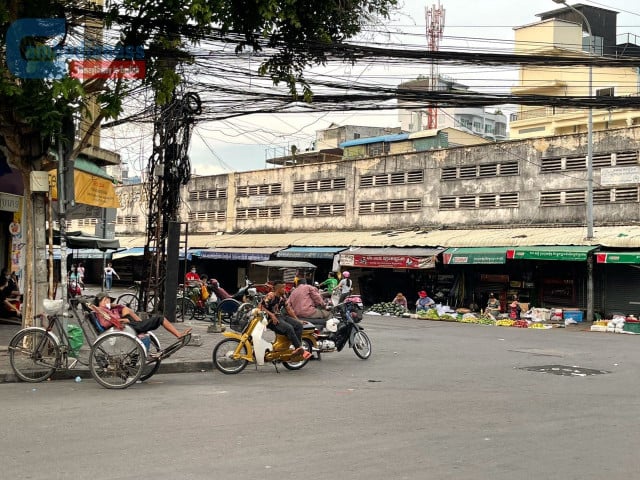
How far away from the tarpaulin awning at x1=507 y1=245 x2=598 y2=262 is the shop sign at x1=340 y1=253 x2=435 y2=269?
12.6 ft

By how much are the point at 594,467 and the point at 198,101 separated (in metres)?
13.0

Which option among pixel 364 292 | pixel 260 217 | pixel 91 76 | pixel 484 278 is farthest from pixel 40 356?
pixel 260 217

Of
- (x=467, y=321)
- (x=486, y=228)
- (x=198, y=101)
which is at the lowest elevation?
(x=467, y=321)

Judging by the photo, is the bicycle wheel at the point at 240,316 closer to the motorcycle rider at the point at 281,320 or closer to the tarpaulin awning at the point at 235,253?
the motorcycle rider at the point at 281,320

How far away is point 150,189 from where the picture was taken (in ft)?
64.3

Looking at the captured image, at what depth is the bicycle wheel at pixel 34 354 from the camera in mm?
10742

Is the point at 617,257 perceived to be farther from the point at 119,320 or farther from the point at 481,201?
the point at 119,320

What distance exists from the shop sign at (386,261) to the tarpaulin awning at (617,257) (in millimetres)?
6827

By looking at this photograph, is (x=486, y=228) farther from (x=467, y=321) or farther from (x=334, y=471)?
(x=334, y=471)

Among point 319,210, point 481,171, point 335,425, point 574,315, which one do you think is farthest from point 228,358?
point 319,210

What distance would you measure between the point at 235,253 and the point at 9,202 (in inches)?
933

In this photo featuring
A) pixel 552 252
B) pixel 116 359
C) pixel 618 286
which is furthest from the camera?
pixel 618 286

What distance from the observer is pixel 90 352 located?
10.7 metres

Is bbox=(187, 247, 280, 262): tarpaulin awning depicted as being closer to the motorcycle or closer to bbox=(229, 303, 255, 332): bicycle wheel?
bbox=(229, 303, 255, 332): bicycle wheel
